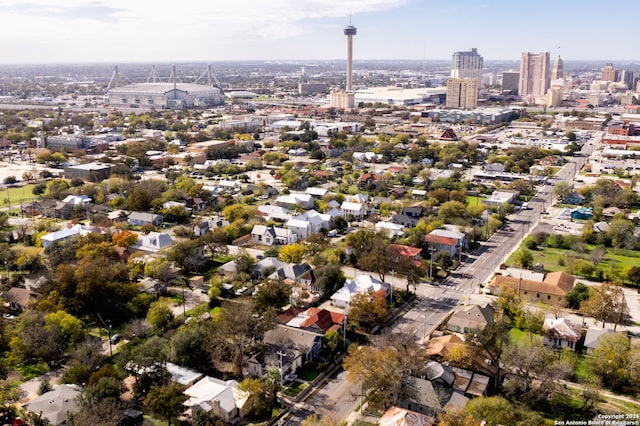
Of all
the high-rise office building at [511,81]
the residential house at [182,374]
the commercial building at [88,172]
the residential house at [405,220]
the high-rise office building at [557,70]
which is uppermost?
the high-rise office building at [557,70]

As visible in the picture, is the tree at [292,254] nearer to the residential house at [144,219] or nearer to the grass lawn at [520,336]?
the grass lawn at [520,336]

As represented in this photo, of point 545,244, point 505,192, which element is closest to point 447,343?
point 545,244

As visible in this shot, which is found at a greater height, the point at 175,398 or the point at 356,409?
the point at 175,398

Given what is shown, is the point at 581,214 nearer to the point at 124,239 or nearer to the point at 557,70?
the point at 124,239

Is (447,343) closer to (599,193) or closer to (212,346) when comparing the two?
(212,346)

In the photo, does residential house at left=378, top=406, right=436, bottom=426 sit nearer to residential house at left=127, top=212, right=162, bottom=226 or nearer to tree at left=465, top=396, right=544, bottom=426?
tree at left=465, top=396, right=544, bottom=426

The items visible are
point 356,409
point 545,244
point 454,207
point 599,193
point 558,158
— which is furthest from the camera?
point 558,158

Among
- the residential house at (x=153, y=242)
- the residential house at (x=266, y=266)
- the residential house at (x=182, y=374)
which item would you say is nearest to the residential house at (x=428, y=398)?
the residential house at (x=182, y=374)
